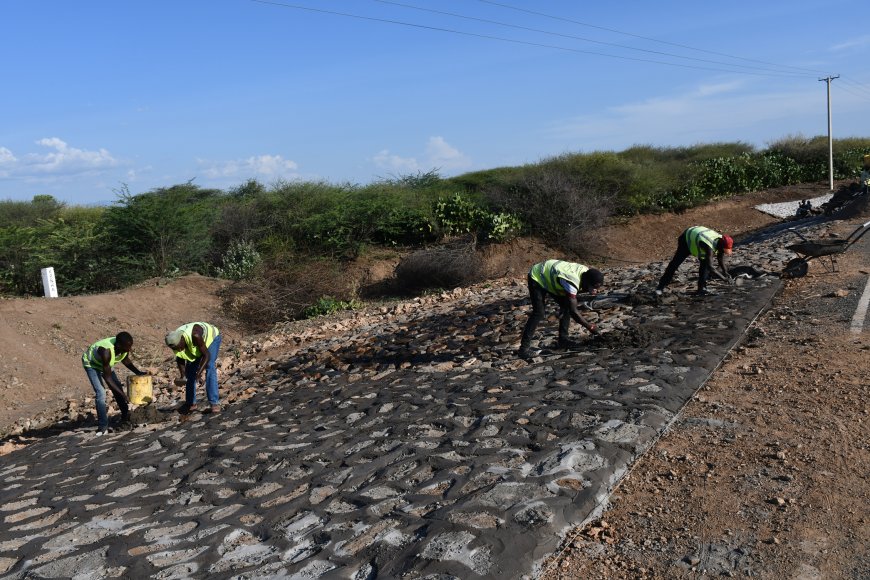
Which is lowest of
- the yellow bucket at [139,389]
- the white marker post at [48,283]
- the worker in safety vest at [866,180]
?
the yellow bucket at [139,389]

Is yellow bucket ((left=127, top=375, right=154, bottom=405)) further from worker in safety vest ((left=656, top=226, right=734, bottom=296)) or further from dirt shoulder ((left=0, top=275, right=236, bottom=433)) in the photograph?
worker in safety vest ((left=656, top=226, right=734, bottom=296))

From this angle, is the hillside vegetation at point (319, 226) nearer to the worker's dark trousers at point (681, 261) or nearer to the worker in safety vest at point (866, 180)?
the worker in safety vest at point (866, 180)

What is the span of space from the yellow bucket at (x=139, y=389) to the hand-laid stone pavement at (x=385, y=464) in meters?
0.37

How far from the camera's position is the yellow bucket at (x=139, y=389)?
992cm

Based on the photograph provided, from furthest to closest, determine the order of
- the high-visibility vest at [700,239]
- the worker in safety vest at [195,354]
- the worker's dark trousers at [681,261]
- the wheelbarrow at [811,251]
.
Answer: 1. the wheelbarrow at [811,251]
2. the worker's dark trousers at [681,261]
3. the high-visibility vest at [700,239]
4. the worker in safety vest at [195,354]

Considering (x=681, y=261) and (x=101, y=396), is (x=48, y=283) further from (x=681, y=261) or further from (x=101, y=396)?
(x=681, y=261)

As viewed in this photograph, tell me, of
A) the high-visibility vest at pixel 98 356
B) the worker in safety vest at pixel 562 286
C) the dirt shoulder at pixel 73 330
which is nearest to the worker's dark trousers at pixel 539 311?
the worker in safety vest at pixel 562 286

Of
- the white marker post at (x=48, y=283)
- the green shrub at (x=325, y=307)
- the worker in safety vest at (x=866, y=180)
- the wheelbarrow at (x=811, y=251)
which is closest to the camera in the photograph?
the wheelbarrow at (x=811, y=251)

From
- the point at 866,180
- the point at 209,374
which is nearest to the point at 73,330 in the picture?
the point at 209,374

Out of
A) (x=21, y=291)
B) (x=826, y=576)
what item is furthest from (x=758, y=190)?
(x=826, y=576)

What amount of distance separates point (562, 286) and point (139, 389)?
5691 mm

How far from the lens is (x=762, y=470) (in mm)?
6070

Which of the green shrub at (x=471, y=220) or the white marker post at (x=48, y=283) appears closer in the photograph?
the white marker post at (x=48, y=283)

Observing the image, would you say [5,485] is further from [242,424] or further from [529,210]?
[529,210]
